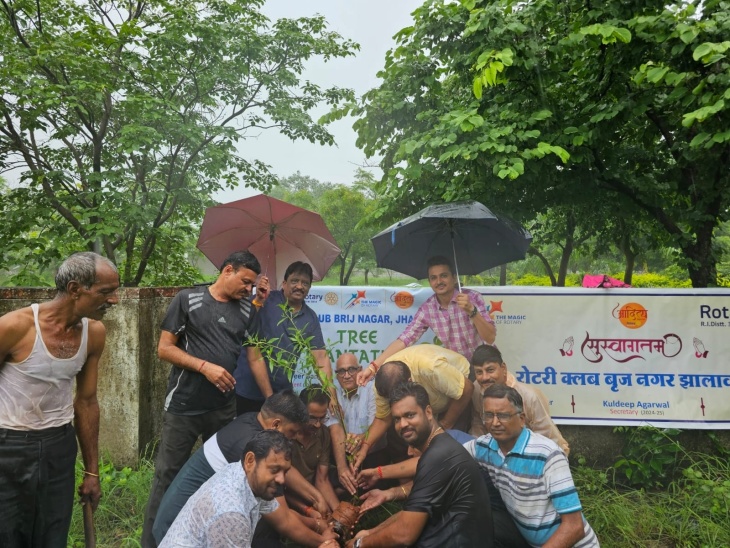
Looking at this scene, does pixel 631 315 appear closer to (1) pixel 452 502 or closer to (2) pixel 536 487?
(2) pixel 536 487

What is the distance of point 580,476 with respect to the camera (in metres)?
3.97

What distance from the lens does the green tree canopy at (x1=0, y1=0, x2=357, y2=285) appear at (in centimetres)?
554

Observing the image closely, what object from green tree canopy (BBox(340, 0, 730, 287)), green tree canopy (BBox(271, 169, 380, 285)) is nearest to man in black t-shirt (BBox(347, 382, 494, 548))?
green tree canopy (BBox(340, 0, 730, 287))

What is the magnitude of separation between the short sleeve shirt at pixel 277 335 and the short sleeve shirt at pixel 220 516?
98cm

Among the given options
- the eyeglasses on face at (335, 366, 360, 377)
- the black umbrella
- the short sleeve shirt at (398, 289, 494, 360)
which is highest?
the black umbrella

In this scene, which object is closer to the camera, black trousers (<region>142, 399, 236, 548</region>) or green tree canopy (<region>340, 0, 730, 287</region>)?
black trousers (<region>142, 399, 236, 548</region>)

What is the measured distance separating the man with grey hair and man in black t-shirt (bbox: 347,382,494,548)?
1.55 meters

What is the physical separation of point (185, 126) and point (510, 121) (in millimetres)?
3440

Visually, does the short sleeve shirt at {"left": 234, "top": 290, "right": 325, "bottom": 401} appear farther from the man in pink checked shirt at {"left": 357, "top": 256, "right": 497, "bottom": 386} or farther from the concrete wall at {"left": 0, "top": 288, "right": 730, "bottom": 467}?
the concrete wall at {"left": 0, "top": 288, "right": 730, "bottom": 467}

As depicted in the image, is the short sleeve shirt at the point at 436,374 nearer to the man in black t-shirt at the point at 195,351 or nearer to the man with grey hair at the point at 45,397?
the man in black t-shirt at the point at 195,351

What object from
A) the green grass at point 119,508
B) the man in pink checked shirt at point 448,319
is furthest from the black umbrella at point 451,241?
the green grass at point 119,508

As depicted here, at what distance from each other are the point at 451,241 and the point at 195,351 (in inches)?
73.9

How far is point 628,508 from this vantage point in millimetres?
3662

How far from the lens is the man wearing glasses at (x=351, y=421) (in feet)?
10.8
